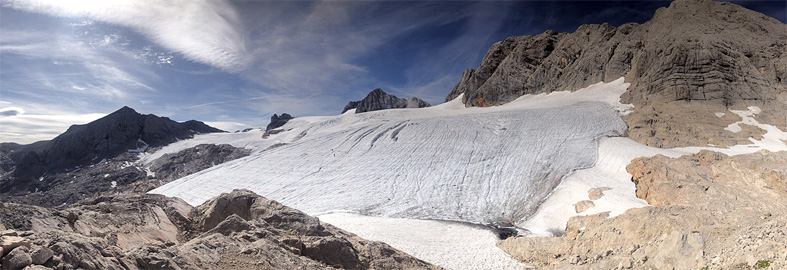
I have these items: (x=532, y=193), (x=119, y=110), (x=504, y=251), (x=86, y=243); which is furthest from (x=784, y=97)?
(x=119, y=110)

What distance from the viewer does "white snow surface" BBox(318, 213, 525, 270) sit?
45.2 feet

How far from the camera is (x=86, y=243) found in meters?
4.46

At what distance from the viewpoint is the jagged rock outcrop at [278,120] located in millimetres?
73312

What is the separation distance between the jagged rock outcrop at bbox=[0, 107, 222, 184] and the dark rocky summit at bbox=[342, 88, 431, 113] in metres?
41.8

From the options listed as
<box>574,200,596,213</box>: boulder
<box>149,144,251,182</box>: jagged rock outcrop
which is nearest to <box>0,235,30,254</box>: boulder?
<box>574,200,596,213</box>: boulder

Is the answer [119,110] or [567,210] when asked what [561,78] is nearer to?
[567,210]

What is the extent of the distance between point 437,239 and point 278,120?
64.7m

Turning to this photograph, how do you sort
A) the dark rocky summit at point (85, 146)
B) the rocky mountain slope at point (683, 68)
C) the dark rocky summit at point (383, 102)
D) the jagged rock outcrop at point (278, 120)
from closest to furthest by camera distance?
the rocky mountain slope at point (683, 68)
the dark rocky summit at point (85, 146)
the jagged rock outcrop at point (278, 120)
the dark rocky summit at point (383, 102)

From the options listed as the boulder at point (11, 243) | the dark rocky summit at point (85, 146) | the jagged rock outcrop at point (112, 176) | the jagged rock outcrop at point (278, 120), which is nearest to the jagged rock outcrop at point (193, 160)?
the jagged rock outcrop at point (112, 176)

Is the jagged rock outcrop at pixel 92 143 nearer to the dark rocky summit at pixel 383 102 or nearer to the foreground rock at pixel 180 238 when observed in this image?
the dark rocky summit at pixel 383 102

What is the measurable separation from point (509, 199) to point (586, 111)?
18533 mm

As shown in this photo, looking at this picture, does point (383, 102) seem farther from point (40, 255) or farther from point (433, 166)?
point (40, 255)

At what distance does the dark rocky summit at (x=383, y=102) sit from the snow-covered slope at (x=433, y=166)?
5233 centimetres

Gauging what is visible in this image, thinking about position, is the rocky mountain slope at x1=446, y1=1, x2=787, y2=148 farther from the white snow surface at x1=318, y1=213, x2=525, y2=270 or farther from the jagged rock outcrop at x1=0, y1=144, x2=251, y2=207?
the jagged rock outcrop at x1=0, y1=144, x2=251, y2=207
